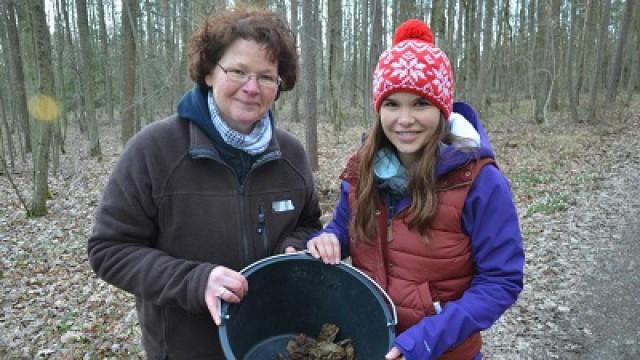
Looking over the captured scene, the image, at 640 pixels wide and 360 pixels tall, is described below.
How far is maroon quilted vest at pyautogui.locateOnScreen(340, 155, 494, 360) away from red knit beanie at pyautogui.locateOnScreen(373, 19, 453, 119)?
33 centimetres

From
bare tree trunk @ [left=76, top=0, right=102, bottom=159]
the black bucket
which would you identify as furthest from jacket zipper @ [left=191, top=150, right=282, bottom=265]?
bare tree trunk @ [left=76, top=0, right=102, bottom=159]

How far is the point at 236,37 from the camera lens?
5.83 ft

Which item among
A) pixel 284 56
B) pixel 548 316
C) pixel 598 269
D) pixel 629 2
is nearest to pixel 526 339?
pixel 548 316

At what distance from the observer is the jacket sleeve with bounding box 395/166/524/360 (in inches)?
62.5

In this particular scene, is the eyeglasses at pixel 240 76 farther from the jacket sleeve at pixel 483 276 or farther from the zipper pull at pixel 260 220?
the jacket sleeve at pixel 483 276

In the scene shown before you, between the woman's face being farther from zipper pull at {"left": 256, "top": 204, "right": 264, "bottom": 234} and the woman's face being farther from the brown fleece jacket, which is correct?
zipper pull at {"left": 256, "top": 204, "right": 264, "bottom": 234}

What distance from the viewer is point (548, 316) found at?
4355mm

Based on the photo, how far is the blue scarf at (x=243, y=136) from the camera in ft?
5.98

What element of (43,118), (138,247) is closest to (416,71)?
(138,247)

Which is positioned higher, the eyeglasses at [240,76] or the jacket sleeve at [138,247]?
the eyeglasses at [240,76]

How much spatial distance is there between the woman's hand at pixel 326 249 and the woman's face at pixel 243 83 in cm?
57

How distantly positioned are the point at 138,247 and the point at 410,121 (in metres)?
1.18

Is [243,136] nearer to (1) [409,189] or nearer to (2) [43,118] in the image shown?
(1) [409,189]

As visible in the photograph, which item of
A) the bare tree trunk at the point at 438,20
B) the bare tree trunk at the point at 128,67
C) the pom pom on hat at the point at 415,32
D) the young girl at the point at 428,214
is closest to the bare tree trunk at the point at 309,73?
the bare tree trunk at the point at 438,20
